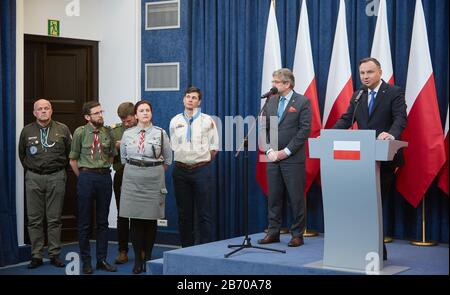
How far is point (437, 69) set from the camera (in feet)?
21.2

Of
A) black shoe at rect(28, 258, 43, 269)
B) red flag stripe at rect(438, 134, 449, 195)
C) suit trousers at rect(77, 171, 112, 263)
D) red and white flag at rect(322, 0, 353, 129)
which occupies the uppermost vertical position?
red and white flag at rect(322, 0, 353, 129)

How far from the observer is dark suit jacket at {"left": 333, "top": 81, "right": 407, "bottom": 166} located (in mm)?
5672

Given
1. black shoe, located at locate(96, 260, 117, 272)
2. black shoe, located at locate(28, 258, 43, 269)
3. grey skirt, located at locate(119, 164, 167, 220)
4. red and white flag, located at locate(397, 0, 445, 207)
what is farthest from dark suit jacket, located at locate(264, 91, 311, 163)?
black shoe, located at locate(28, 258, 43, 269)

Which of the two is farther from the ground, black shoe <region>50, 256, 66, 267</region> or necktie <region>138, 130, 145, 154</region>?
necktie <region>138, 130, 145, 154</region>

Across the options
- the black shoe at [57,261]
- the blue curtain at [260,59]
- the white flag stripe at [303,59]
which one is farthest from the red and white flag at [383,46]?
the black shoe at [57,261]

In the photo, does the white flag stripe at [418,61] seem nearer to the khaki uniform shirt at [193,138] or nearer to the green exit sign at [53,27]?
the khaki uniform shirt at [193,138]

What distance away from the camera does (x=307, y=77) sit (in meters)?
6.98

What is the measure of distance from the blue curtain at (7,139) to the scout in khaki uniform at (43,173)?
0.73 feet

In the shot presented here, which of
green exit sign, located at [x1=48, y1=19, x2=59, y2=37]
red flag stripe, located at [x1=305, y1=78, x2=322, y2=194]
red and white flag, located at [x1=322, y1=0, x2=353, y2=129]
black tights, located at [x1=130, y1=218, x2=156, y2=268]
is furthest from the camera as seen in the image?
green exit sign, located at [x1=48, y1=19, x2=59, y2=37]

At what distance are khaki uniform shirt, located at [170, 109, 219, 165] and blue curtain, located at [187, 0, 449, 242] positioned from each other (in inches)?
38.9

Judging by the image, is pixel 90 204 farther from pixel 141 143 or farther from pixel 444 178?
pixel 444 178

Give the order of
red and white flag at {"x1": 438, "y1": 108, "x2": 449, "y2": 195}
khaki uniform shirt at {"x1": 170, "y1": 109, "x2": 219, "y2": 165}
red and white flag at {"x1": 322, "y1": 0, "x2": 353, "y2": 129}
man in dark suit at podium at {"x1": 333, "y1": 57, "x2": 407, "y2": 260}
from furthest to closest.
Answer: red and white flag at {"x1": 322, "y1": 0, "x2": 353, "y2": 129} → khaki uniform shirt at {"x1": 170, "y1": 109, "x2": 219, "y2": 165} → red and white flag at {"x1": 438, "y1": 108, "x2": 449, "y2": 195} → man in dark suit at podium at {"x1": 333, "y1": 57, "x2": 407, "y2": 260}

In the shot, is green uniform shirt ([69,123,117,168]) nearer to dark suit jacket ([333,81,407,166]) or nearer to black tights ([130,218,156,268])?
black tights ([130,218,156,268])

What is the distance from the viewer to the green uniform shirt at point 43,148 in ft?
22.3
